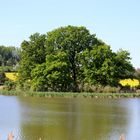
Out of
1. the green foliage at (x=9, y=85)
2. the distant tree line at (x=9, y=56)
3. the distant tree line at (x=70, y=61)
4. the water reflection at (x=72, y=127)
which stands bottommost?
the water reflection at (x=72, y=127)

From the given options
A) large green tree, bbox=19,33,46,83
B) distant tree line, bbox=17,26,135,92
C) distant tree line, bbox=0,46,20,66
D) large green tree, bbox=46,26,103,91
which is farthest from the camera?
distant tree line, bbox=0,46,20,66

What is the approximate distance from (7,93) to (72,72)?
12.7 meters

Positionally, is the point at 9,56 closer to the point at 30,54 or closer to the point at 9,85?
the point at 30,54

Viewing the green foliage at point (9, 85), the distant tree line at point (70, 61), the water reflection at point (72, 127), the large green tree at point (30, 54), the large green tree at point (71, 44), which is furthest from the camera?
the large green tree at point (30, 54)

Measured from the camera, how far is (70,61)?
68.6 m

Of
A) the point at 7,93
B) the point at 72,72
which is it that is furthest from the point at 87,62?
the point at 7,93

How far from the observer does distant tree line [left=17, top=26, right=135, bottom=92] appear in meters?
64.2

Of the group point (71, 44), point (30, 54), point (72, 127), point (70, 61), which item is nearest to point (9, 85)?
point (30, 54)

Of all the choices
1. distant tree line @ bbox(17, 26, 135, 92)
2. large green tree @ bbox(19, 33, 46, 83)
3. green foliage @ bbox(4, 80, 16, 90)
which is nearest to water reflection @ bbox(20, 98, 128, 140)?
distant tree line @ bbox(17, 26, 135, 92)

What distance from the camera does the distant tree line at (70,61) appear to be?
211 ft

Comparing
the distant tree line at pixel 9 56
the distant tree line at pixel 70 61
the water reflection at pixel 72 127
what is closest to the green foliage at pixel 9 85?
the distant tree line at pixel 70 61

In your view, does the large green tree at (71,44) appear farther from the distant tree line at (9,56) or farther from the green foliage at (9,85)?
the distant tree line at (9,56)

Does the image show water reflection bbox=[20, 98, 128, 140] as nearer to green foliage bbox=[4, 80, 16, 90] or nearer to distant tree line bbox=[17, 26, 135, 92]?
distant tree line bbox=[17, 26, 135, 92]

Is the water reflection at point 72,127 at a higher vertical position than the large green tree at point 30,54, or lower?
lower
